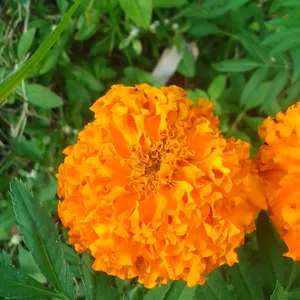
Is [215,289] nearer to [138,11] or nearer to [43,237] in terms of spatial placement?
[43,237]

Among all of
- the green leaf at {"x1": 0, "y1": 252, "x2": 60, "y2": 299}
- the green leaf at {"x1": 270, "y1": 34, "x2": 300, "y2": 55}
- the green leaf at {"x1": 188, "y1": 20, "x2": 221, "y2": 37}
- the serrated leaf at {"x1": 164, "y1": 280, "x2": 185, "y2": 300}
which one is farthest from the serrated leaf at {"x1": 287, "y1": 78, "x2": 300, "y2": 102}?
the green leaf at {"x1": 0, "y1": 252, "x2": 60, "y2": 299}

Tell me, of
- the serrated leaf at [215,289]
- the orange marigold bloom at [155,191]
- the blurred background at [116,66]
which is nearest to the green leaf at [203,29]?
the blurred background at [116,66]

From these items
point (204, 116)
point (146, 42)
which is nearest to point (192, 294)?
point (204, 116)

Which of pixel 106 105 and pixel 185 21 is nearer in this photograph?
pixel 106 105

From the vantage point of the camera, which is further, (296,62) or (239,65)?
(239,65)

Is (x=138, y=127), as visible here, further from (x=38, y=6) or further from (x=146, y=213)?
(x=38, y=6)

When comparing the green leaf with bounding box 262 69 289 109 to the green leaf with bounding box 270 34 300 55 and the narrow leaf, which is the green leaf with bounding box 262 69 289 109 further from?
the narrow leaf

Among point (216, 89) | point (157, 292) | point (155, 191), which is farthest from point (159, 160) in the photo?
point (216, 89)
